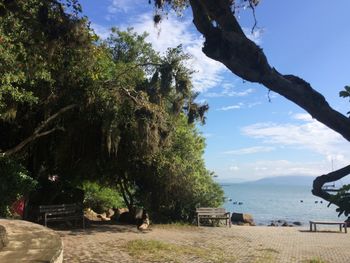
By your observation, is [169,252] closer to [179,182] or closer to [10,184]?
[10,184]

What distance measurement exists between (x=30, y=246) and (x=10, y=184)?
8127mm

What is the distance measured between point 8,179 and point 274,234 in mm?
10535

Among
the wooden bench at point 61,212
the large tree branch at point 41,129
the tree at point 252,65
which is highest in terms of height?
the large tree branch at point 41,129

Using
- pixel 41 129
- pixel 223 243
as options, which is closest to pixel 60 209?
pixel 41 129

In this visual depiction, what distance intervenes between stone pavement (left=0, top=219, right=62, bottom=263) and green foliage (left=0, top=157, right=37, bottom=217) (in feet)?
17.4

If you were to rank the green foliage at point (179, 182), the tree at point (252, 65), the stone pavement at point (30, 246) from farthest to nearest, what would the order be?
1. the green foliage at point (179, 182)
2. the stone pavement at point (30, 246)
3. the tree at point (252, 65)

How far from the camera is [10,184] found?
16.6 m

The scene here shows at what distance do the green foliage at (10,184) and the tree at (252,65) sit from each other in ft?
44.4

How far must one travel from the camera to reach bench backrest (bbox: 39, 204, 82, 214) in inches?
702

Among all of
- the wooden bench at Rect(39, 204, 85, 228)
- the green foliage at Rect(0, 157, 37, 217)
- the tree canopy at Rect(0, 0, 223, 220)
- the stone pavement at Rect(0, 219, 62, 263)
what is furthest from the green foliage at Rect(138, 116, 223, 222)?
the stone pavement at Rect(0, 219, 62, 263)

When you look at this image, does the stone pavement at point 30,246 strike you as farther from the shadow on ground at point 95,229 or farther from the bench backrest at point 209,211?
the bench backrest at point 209,211

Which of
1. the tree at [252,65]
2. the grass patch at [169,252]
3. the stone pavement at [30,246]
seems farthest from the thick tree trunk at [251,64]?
the grass patch at [169,252]

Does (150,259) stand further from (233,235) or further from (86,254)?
(233,235)

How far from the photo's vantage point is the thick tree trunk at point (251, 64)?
374cm
